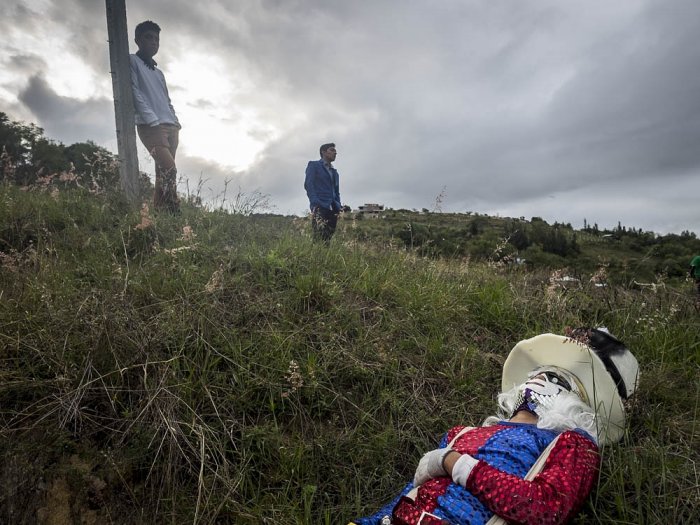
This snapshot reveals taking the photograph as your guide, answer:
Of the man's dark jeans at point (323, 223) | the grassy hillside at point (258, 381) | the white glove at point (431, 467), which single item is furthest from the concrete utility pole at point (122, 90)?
the white glove at point (431, 467)

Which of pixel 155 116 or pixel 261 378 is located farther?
pixel 155 116

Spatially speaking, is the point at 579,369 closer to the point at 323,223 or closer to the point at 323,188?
the point at 323,223

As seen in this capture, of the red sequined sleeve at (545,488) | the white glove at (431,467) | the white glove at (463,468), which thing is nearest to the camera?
the red sequined sleeve at (545,488)

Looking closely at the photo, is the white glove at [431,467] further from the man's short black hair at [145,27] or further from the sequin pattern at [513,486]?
the man's short black hair at [145,27]

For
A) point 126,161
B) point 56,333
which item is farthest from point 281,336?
point 126,161

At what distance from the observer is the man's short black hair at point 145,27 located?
208 inches

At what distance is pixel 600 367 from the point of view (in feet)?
7.72

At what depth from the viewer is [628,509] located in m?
1.96

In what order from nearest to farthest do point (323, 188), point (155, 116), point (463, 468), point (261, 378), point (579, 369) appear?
point (463, 468) < point (579, 369) < point (261, 378) < point (155, 116) < point (323, 188)

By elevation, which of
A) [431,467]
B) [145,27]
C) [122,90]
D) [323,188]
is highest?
[145,27]

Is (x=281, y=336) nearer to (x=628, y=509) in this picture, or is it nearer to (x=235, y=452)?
(x=235, y=452)

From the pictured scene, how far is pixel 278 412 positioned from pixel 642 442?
2.35 meters

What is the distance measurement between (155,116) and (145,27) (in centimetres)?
117

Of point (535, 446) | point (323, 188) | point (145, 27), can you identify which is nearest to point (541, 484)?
point (535, 446)
